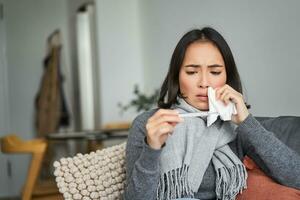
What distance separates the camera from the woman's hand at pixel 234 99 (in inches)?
47.3

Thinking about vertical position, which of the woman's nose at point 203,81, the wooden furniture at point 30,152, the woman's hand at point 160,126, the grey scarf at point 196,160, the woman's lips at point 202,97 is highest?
the woman's nose at point 203,81

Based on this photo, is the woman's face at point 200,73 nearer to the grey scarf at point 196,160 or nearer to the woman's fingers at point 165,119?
the grey scarf at point 196,160

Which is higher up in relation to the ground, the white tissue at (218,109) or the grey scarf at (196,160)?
the white tissue at (218,109)

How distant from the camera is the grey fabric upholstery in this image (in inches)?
51.7

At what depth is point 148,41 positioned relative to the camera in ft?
11.8

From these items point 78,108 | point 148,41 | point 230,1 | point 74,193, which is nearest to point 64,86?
point 78,108

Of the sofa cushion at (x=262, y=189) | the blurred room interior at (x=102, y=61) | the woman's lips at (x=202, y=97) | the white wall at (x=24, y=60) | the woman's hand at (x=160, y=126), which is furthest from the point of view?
the white wall at (x=24, y=60)

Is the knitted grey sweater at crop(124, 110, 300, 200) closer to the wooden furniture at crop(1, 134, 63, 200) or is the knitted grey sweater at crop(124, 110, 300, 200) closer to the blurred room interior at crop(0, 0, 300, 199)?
the blurred room interior at crop(0, 0, 300, 199)

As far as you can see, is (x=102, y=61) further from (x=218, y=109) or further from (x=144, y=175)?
(x=144, y=175)

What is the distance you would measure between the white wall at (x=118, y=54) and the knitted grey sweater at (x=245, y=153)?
252 cm

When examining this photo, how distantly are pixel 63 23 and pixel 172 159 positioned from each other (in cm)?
392

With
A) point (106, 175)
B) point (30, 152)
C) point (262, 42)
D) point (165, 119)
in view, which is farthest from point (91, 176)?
point (30, 152)

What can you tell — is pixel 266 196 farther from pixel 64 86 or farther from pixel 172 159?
pixel 64 86

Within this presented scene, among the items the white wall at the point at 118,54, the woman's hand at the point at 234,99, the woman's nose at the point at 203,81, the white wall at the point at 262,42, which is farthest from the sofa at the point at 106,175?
the white wall at the point at 118,54
